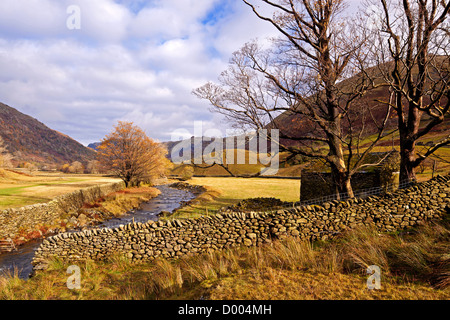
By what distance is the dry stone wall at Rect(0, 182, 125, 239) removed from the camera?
46.5 feet

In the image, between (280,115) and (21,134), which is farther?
(21,134)

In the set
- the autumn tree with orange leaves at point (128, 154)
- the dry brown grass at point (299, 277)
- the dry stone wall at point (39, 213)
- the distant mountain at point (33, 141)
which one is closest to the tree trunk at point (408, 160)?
the dry brown grass at point (299, 277)

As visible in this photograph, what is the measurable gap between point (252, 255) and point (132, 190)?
27.4 m

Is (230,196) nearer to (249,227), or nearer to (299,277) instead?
(249,227)

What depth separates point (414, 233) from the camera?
8.25 metres

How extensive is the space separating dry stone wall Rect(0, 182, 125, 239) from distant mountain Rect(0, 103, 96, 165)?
13470cm

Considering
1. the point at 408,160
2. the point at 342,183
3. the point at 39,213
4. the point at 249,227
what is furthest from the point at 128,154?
the point at 408,160

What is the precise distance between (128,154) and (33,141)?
18474 centimetres

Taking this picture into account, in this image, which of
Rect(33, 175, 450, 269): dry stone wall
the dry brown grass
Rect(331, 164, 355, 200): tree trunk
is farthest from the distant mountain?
Rect(331, 164, 355, 200): tree trunk

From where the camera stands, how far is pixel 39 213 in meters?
16.4

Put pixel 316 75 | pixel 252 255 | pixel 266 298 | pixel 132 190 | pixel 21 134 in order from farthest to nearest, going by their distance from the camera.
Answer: pixel 21 134 < pixel 132 190 < pixel 316 75 < pixel 252 255 < pixel 266 298

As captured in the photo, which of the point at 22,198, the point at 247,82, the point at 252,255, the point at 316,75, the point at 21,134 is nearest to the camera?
the point at 252,255
